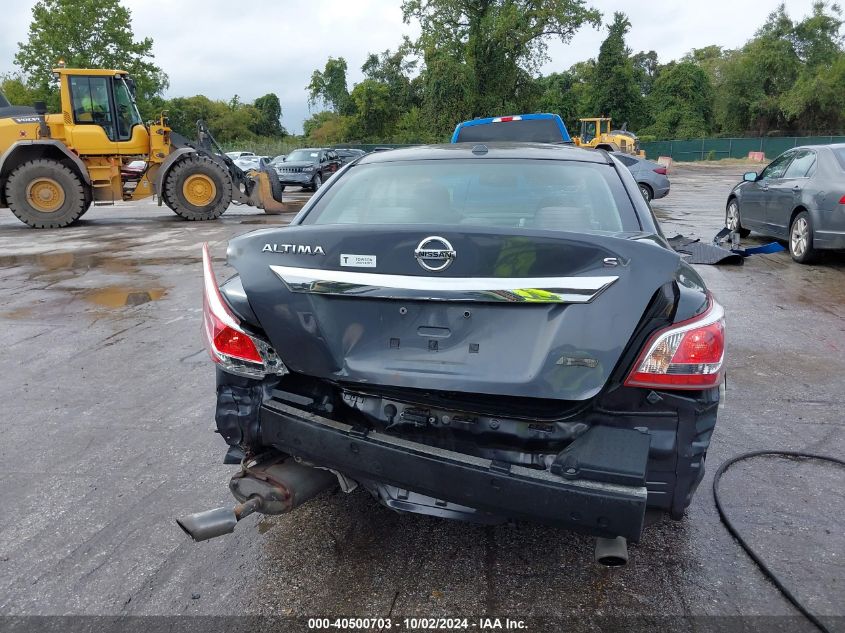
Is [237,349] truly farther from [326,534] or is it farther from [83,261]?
[83,261]

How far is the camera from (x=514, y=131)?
38.4 feet

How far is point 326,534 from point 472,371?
1221 mm

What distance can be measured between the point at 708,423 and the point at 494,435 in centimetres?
73

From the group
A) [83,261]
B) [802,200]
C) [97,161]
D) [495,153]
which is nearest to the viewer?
[495,153]

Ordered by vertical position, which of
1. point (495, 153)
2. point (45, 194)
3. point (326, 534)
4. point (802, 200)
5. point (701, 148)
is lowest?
point (326, 534)

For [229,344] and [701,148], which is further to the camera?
[701,148]

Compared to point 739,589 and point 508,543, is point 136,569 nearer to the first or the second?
point 508,543

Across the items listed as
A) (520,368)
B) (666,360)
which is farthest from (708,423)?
(520,368)

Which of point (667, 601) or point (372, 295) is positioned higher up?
point (372, 295)

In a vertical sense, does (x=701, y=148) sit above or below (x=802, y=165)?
above

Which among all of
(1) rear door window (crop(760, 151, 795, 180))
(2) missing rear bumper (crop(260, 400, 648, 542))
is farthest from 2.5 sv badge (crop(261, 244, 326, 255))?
(1) rear door window (crop(760, 151, 795, 180))

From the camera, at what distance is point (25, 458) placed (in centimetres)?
380

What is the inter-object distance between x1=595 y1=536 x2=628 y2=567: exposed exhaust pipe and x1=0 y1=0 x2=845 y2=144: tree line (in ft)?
148

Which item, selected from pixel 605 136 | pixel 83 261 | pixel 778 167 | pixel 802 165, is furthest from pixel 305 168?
pixel 802 165
